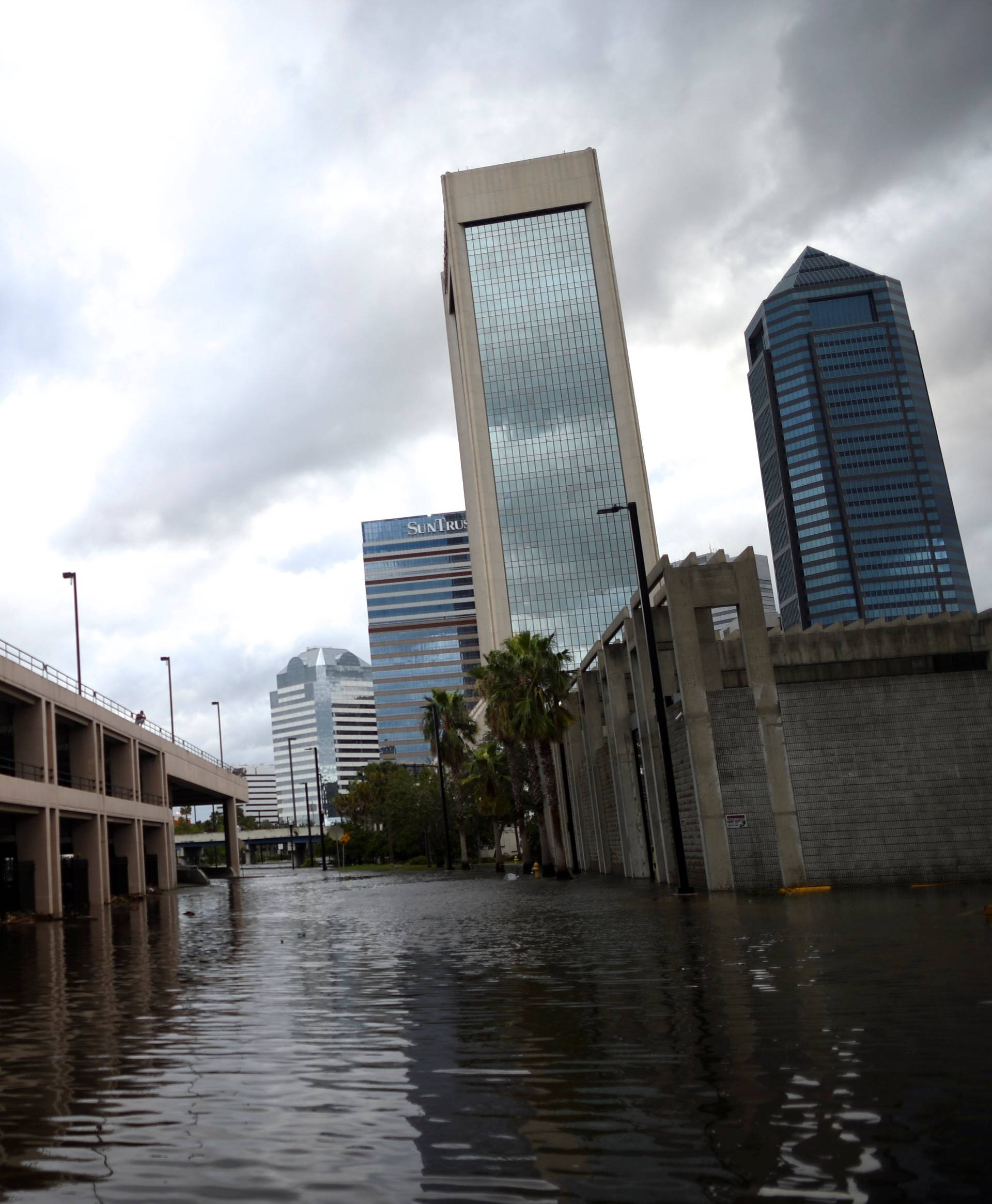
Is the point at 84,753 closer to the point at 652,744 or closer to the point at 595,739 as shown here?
the point at 595,739

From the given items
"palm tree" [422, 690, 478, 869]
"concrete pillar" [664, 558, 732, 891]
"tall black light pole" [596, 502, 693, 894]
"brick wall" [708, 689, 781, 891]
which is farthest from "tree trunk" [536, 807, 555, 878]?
"brick wall" [708, 689, 781, 891]

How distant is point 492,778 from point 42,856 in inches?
1055

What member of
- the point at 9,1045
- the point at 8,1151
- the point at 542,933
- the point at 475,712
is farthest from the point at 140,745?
the point at 475,712

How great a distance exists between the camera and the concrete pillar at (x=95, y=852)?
51906 mm

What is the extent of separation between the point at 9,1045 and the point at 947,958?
9.52m

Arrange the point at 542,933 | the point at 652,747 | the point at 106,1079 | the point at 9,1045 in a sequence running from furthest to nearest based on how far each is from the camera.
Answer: the point at 652,747 → the point at 542,933 → the point at 9,1045 → the point at 106,1079

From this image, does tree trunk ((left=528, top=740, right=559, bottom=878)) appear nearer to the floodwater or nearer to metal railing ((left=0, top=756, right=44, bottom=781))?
metal railing ((left=0, top=756, right=44, bottom=781))

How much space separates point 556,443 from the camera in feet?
452

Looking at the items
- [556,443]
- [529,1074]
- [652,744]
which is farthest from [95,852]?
[556,443]

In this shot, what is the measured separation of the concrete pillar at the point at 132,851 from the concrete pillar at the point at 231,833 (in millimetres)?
31436

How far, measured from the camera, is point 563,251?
142125 mm

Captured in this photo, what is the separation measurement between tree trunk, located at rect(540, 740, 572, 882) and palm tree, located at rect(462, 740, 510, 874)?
10.2 meters

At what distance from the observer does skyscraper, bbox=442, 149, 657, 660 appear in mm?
136750

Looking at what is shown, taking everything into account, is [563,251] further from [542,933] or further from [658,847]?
[542,933]
